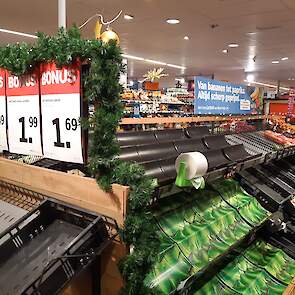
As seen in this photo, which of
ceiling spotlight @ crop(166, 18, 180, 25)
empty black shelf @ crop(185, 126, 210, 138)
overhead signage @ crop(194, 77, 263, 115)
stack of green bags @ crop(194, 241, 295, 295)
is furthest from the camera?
ceiling spotlight @ crop(166, 18, 180, 25)

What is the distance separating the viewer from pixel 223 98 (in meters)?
3.14

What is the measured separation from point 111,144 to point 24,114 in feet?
1.70

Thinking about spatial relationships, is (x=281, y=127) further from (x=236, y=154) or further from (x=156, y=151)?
(x=156, y=151)

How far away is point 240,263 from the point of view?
6.79ft

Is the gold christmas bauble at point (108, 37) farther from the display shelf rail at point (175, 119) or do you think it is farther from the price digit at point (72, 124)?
the display shelf rail at point (175, 119)

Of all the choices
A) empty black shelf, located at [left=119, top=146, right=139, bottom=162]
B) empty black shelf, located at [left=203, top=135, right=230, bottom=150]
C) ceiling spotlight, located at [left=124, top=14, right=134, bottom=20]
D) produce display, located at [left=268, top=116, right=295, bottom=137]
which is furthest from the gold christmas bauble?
ceiling spotlight, located at [left=124, top=14, right=134, bottom=20]

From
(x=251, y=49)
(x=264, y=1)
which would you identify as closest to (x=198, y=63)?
(x=251, y=49)

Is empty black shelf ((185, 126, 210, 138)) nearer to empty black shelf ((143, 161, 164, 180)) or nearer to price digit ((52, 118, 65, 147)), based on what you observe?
empty black shelf ((143, 161, 164, 180))

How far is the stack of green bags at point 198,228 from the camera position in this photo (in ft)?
4.73

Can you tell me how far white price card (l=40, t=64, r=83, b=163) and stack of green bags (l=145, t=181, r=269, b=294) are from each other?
1.98 ft

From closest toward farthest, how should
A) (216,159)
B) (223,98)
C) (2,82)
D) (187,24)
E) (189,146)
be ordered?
(2,82)
(216,159)
(189,146)
(223,98)
(187,24)

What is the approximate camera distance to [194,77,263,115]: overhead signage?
2.80 m

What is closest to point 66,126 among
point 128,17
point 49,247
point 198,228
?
point 49,247

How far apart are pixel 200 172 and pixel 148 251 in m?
0.42
